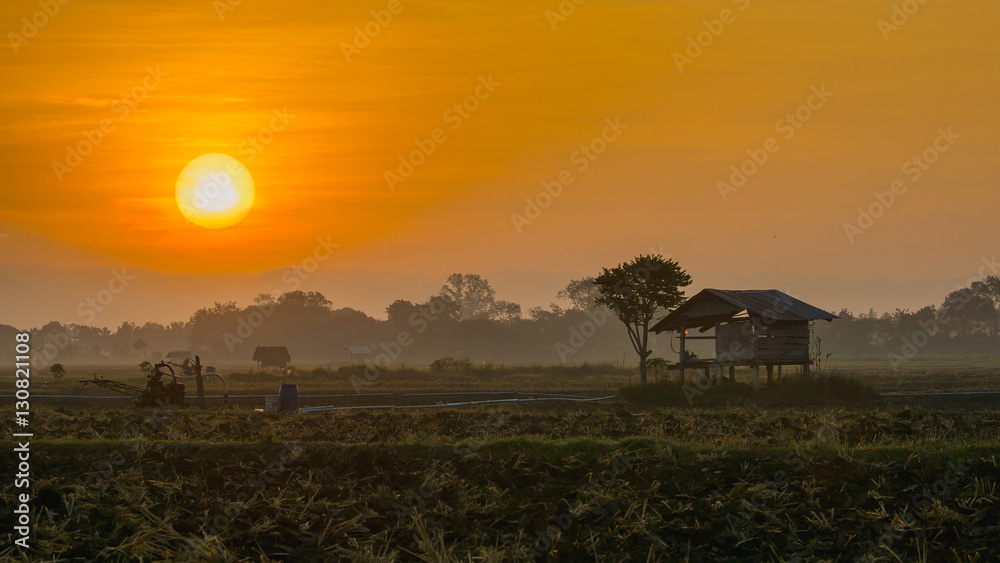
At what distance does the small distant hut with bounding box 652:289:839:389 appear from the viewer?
35.7m

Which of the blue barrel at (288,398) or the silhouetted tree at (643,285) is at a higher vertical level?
the silhouetted tree at (643,285)

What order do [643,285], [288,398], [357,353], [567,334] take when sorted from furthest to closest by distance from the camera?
[567,334] → [357,353] → [643,285] → [288,398]

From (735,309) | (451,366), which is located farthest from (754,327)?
(451,366)

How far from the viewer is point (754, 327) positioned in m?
35.8

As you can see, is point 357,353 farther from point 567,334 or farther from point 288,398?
point 288,398

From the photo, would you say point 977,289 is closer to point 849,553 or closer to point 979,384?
point 979,384

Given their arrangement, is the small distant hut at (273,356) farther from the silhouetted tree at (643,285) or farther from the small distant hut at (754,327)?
the small distant hut at (754,327)

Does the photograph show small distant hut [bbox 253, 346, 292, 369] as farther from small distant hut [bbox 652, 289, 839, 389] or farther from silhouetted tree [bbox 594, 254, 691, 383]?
small distant hut [bbox 652, 289, 839, 389]

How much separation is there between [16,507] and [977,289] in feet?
590

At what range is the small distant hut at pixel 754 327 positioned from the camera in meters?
35.7

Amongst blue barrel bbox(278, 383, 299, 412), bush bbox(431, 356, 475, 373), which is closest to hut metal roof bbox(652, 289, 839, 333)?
blue barrel bbox(278, 383, 299, 412)

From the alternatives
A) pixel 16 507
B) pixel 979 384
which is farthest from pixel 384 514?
pixel 979 384

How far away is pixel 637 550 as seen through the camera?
34.0 ft

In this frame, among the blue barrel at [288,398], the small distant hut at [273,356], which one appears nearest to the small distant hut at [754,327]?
the blue barrel at [288,398]
